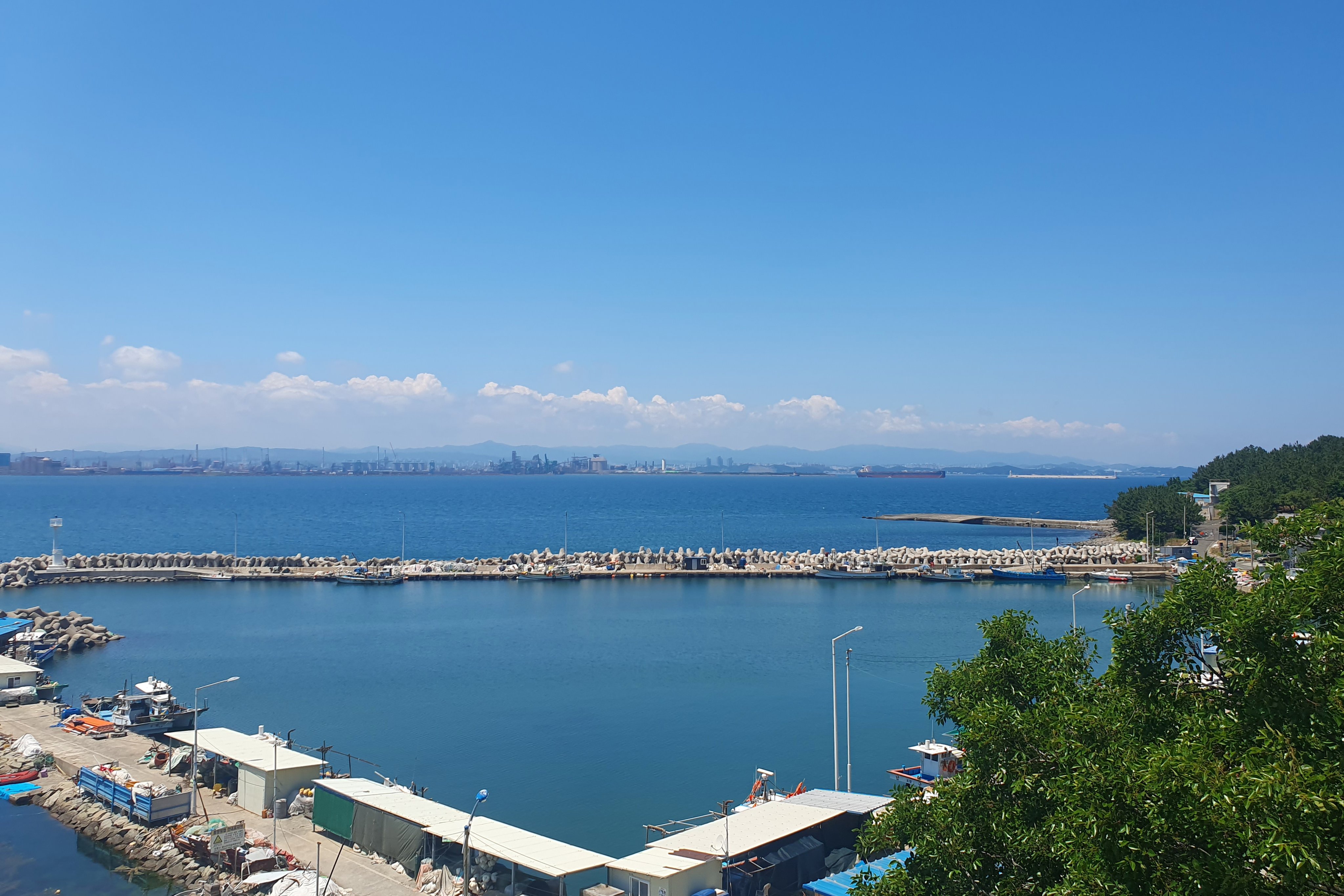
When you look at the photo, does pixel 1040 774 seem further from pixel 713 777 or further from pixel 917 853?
pixel 713 777

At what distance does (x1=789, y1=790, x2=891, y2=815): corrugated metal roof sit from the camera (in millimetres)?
16484

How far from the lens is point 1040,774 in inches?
342

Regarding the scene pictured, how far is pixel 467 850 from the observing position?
1338 cm

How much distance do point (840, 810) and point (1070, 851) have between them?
1003cm

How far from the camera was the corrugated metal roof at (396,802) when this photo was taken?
16188 mm

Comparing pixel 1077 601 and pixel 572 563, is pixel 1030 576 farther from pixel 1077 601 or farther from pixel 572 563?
pixel 572 563

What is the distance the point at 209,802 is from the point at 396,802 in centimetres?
552

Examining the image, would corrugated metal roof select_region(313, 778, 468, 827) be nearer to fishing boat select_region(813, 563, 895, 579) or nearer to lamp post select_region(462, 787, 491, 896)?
lamp post select_region(462, 787, 491, 896)

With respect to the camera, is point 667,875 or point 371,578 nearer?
point 667,875

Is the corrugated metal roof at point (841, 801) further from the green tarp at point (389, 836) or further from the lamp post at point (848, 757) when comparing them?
the green tarp at point (389, 836)

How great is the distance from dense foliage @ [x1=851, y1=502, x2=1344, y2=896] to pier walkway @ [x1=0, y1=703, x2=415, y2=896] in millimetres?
9141

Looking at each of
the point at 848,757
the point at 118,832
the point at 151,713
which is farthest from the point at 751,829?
the point at 151,713

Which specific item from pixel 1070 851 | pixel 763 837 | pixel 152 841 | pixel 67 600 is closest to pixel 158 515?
pixel 67 600

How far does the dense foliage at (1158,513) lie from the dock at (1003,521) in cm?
1011
